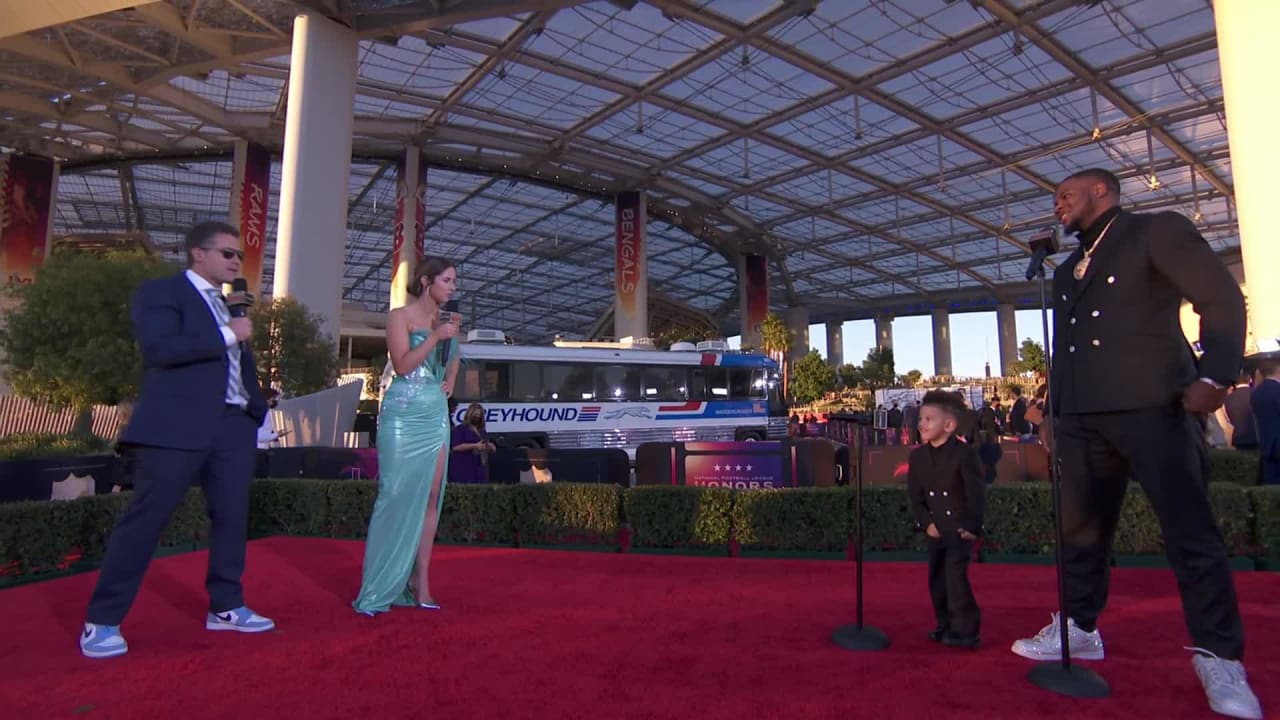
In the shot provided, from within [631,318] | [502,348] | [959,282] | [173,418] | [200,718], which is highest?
[959,282]

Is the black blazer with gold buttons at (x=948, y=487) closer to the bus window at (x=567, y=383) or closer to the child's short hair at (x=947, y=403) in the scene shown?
the child's short hair at (x=947, y=403)

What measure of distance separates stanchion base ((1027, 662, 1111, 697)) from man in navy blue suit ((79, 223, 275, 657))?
3143 millimetres

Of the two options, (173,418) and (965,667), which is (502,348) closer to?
(173,418)

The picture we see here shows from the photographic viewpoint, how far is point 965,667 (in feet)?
8.61

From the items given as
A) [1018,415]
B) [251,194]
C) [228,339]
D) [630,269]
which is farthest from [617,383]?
[251,194]

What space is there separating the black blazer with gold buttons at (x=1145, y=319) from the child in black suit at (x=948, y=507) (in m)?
0.61

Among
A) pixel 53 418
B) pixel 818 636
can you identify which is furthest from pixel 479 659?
pixel 53 418

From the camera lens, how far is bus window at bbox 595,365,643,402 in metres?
17.3

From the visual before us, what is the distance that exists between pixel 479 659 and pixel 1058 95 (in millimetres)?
28050

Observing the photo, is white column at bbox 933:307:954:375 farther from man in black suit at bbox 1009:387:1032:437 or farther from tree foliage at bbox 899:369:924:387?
man in black suit at bbox 1009:387:1032:437

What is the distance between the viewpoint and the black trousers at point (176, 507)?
2.91m

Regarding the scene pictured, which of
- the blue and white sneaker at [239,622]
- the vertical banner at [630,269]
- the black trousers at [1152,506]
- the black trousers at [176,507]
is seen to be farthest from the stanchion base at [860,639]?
the vertical banner at [630,269]

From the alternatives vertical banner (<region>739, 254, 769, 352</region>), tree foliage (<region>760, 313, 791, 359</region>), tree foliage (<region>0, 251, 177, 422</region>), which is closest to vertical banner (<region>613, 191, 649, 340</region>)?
tree foliage (<region>760, 313, 791, 359</region>)

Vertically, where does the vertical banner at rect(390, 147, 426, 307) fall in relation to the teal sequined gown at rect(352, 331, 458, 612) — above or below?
above
